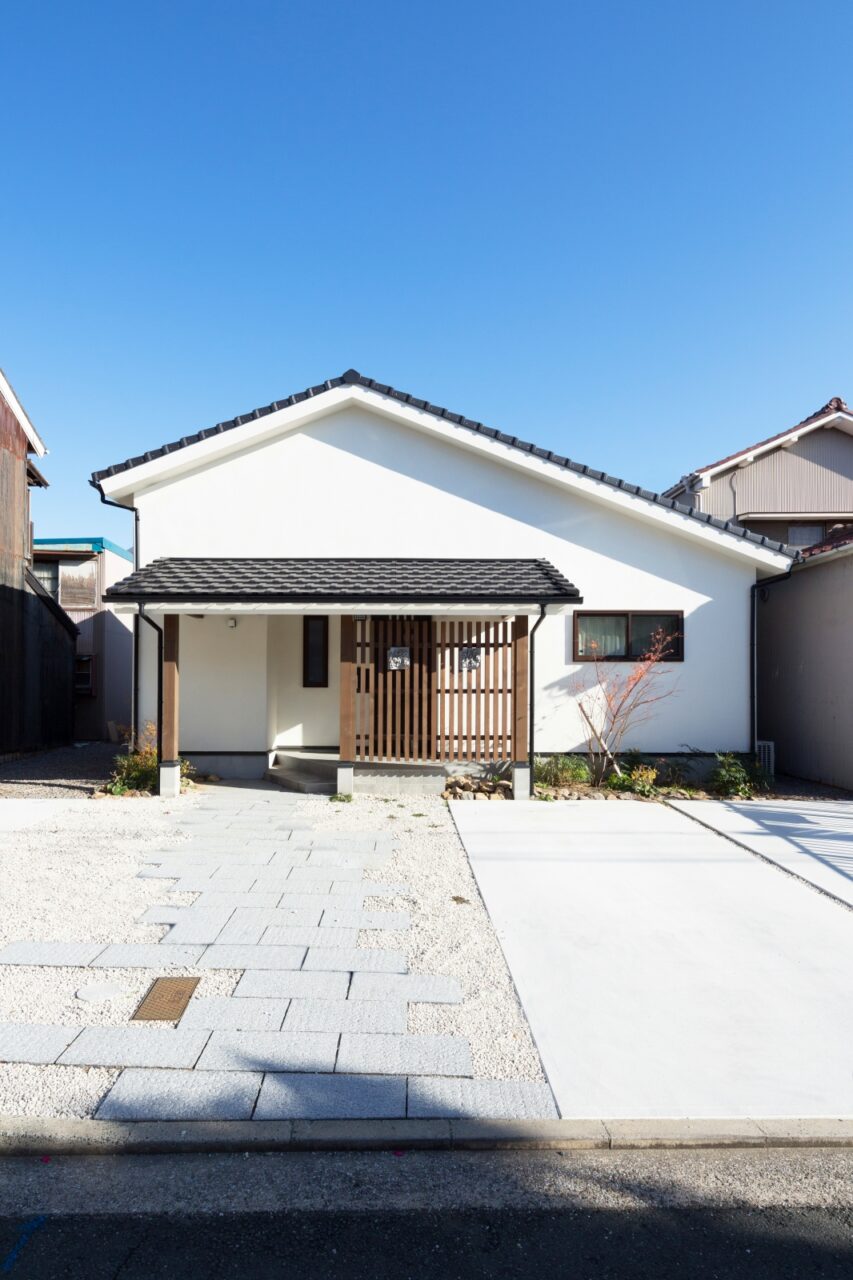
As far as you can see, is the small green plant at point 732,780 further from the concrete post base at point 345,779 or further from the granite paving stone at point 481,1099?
the granite paving stone at point 481,1099

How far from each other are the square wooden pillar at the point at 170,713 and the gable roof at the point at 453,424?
99.5 inches

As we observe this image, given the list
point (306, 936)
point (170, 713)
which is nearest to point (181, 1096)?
point (306, 936)

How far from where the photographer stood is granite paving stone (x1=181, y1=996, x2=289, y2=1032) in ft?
12.4

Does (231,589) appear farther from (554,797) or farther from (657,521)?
(657,521)

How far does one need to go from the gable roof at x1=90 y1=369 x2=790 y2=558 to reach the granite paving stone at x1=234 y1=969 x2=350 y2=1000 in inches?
326

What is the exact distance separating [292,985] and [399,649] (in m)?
6.15

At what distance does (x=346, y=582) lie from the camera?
10.1 m

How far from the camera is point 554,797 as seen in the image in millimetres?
9883

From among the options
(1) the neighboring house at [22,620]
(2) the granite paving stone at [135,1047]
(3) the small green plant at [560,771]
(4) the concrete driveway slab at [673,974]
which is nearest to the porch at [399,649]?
(3) the small green plant at [560,771]

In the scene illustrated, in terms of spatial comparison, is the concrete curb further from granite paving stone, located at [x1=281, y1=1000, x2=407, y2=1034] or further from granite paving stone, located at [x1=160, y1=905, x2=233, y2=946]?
granite paving stone, located at [x1=160, y1=905, x2=233, y2=946]

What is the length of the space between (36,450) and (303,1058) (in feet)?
51.7

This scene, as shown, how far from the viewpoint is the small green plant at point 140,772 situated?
33.0ft

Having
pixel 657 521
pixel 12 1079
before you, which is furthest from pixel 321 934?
pixel 657 521

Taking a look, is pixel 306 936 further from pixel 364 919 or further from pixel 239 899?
pixel 239 899
